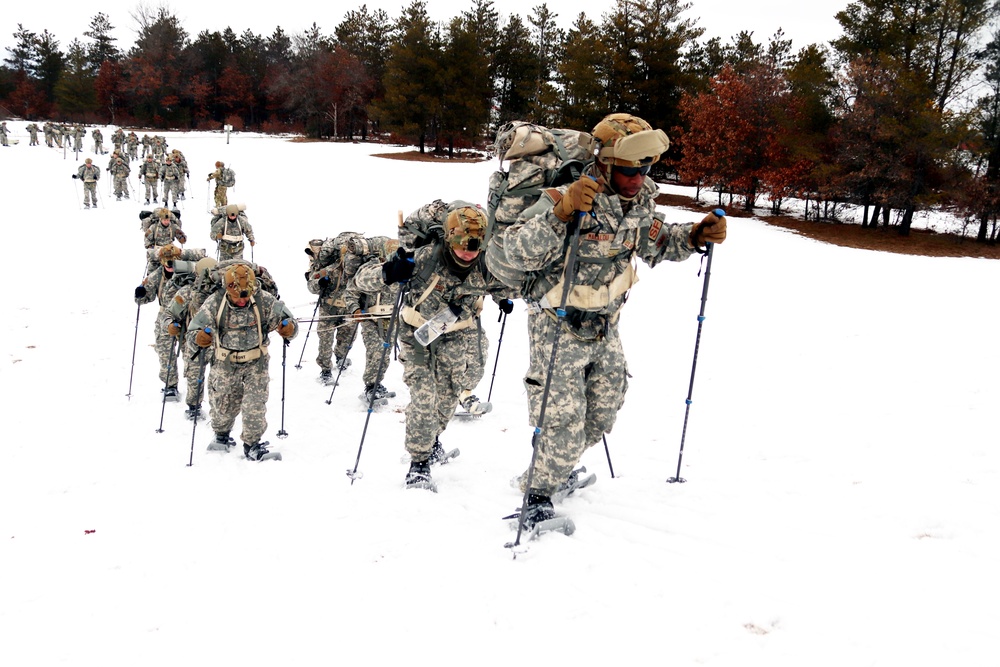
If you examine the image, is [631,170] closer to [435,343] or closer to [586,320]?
[586,320]

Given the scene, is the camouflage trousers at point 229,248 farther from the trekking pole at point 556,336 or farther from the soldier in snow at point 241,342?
the trekking pole at point 556,336

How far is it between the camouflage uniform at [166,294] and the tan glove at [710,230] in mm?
6889

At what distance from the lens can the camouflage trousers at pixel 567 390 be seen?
4.82m

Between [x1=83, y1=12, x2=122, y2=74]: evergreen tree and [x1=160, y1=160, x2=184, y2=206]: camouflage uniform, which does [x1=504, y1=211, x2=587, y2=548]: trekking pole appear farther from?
[x1=83, y1=12, x2=122, y2=74]: evergreen tree

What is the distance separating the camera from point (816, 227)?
25.9m

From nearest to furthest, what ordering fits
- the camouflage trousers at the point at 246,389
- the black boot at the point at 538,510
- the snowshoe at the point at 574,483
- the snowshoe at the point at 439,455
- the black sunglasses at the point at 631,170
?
the black sunglasses at the point at 631,170 → the black boot at the point at 538,510 → the snowshoe at the point at 574,483 → the snowshoe at the point at 439,455 → the camouflage trousers at the point at 246,389

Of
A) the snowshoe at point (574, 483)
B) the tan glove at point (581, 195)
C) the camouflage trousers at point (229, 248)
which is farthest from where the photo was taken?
the camouflage trousers at point (229, 248)

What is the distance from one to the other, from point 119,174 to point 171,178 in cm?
284

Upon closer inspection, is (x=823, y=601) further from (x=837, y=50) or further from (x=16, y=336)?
(x=837, y=50)

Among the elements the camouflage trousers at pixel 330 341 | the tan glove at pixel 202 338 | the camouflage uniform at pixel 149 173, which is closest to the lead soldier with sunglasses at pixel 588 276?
the tan glove at pixel 202 338

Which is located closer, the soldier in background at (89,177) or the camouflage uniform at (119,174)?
the soldier in background at (89,177)

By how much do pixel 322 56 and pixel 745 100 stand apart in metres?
43.5

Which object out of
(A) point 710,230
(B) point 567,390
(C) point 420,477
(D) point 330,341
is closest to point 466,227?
(B) point 567,390

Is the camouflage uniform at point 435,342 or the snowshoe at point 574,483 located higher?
the camouflage uniform at point 435,342
